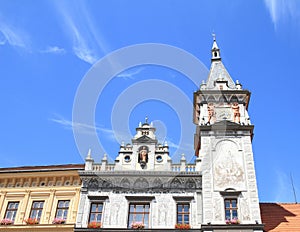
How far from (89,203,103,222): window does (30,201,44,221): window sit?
358 cm

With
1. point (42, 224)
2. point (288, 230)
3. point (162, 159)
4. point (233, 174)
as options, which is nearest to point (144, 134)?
point (162, 159)

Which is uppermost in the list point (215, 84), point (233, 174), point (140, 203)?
point (215, 84)

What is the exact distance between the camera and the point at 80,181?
81.0ft

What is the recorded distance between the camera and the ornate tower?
2247 cm

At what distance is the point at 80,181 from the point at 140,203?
4.52 m

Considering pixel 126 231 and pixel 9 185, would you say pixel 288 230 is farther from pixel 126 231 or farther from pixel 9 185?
pixel 9 185

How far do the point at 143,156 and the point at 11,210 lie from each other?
9.74 metres

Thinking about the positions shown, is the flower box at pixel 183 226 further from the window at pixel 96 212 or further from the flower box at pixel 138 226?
the window at pixel 96 212

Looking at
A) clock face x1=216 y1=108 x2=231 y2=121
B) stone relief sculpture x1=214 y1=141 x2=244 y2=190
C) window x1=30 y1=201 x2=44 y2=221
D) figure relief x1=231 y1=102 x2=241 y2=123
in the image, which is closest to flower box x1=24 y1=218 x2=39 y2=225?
window x1=30 y1=201 x2=44 y2=221

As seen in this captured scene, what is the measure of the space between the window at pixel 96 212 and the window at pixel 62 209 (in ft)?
5.92

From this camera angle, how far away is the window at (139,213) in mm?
22852

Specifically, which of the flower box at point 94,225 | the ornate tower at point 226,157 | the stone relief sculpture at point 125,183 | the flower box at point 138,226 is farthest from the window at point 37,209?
the ornate tower at point 226,157

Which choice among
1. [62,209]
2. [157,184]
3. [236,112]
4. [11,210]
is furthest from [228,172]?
[11,210]

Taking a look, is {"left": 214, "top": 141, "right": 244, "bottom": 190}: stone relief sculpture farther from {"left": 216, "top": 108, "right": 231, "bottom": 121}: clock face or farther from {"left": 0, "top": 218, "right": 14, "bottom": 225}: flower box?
{"left": 0, "top": 218, "right": 14, "bottom": 225}: flower box
